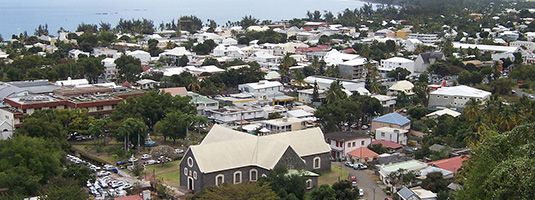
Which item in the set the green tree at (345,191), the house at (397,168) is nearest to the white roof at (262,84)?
the house at (397,168)

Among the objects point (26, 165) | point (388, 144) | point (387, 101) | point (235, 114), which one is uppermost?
point (26, 165)

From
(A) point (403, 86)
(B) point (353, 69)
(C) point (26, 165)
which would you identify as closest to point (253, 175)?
(C) point (26, 165)

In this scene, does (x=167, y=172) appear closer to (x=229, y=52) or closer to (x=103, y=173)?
(x=103, y=173)

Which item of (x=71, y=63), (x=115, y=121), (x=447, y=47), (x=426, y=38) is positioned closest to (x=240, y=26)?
(x=426, y=38)

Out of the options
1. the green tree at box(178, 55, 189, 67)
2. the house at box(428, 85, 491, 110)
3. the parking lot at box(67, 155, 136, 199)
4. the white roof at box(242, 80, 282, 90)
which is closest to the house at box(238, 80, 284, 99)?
the white roof at box(242, 80, 282, 90)

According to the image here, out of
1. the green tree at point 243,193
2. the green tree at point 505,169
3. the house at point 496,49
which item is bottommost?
the green tree at point 243,193

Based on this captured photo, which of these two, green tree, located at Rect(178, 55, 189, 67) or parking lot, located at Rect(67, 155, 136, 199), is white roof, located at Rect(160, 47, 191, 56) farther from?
parking lot, located at Rect(67, 155, 136, 199)

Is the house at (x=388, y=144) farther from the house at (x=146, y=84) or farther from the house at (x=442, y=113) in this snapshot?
the house at (x=146, y=84)
